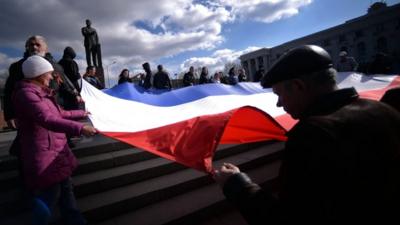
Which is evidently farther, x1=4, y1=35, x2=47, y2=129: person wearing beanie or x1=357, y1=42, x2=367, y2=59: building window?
x1=357, y1=42, x2=367, y2=59: building window

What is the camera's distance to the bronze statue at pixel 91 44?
11277 mm

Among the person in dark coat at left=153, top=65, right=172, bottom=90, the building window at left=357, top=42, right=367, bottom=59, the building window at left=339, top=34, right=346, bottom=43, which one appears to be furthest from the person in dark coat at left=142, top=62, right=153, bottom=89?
the building window at left=339, top=34, right=346, bottom=43

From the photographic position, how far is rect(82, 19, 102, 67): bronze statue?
1128cm

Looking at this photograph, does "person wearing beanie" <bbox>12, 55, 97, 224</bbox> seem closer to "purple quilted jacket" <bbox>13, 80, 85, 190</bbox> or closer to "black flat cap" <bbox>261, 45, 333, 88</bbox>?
"purple quilted jacket" <bbox>13, 80, 85, 190</bbox>

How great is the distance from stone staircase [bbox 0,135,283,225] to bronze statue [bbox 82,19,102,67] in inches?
303

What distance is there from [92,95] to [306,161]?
3.25 meters

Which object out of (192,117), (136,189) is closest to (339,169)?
(192,117)

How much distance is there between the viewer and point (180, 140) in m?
2.33

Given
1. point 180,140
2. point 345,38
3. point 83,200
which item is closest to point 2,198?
point 83,200

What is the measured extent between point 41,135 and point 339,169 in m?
2.38

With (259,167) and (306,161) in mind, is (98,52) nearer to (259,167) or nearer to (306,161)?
(259,167)

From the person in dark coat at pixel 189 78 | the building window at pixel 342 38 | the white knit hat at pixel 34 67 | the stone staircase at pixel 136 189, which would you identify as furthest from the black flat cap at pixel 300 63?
the building window at pixel 342 38

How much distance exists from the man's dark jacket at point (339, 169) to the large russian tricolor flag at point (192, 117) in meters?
1.10

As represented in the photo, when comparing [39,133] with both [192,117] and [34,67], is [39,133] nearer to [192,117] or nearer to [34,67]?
[34,67]
